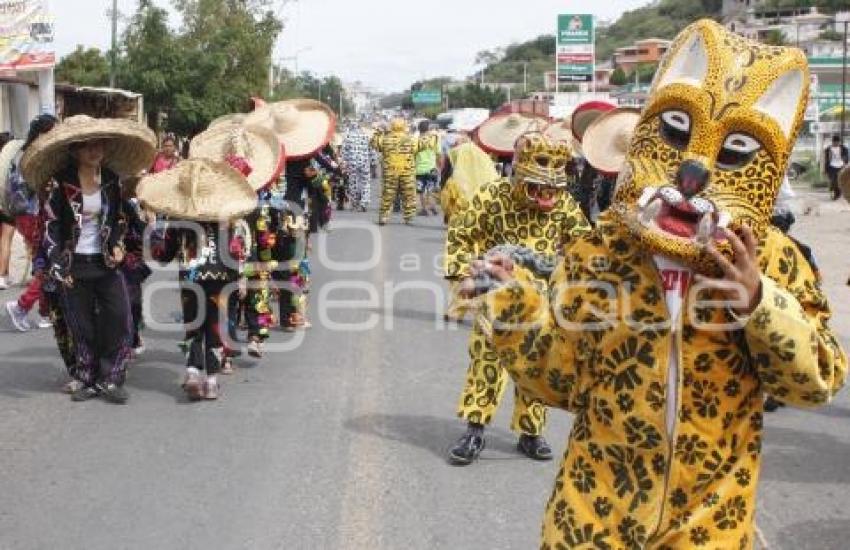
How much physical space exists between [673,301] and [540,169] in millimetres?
3070

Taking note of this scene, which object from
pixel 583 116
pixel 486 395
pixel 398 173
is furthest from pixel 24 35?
pixel 486 395

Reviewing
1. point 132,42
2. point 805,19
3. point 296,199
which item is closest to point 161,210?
point 296,199

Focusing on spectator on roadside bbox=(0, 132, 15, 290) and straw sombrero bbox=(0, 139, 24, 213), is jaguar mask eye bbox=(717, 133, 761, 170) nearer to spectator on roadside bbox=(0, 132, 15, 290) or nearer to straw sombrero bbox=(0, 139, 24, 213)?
straw sombrero bbox=(0, 139, 24, 213)

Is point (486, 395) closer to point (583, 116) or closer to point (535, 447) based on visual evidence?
point (535, 447)

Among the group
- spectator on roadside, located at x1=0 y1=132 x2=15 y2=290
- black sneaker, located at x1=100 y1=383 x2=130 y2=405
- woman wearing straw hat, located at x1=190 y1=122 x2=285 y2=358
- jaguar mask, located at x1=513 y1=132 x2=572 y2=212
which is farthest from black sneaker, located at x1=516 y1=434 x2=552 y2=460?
spectator on roadside, located at x1=0 y1=132 x2=15 y2=290

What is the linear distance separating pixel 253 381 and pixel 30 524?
3.18 metres

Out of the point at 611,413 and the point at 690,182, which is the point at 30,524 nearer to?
the point at 611,413

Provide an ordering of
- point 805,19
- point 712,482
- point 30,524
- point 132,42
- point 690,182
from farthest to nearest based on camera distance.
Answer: point 805,19
point 132,42
point 30,524
point 712,482
point 690,182

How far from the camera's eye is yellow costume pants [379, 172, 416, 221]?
21062 millimetres

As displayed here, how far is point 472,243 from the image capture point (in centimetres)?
606

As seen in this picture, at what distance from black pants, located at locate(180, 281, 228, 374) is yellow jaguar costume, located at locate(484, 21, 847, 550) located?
17.1 ft

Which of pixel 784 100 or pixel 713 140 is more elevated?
pixel 784 100

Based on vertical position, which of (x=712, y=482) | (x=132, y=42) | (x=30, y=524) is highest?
(x=132, y=42)

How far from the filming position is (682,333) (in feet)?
9.56
